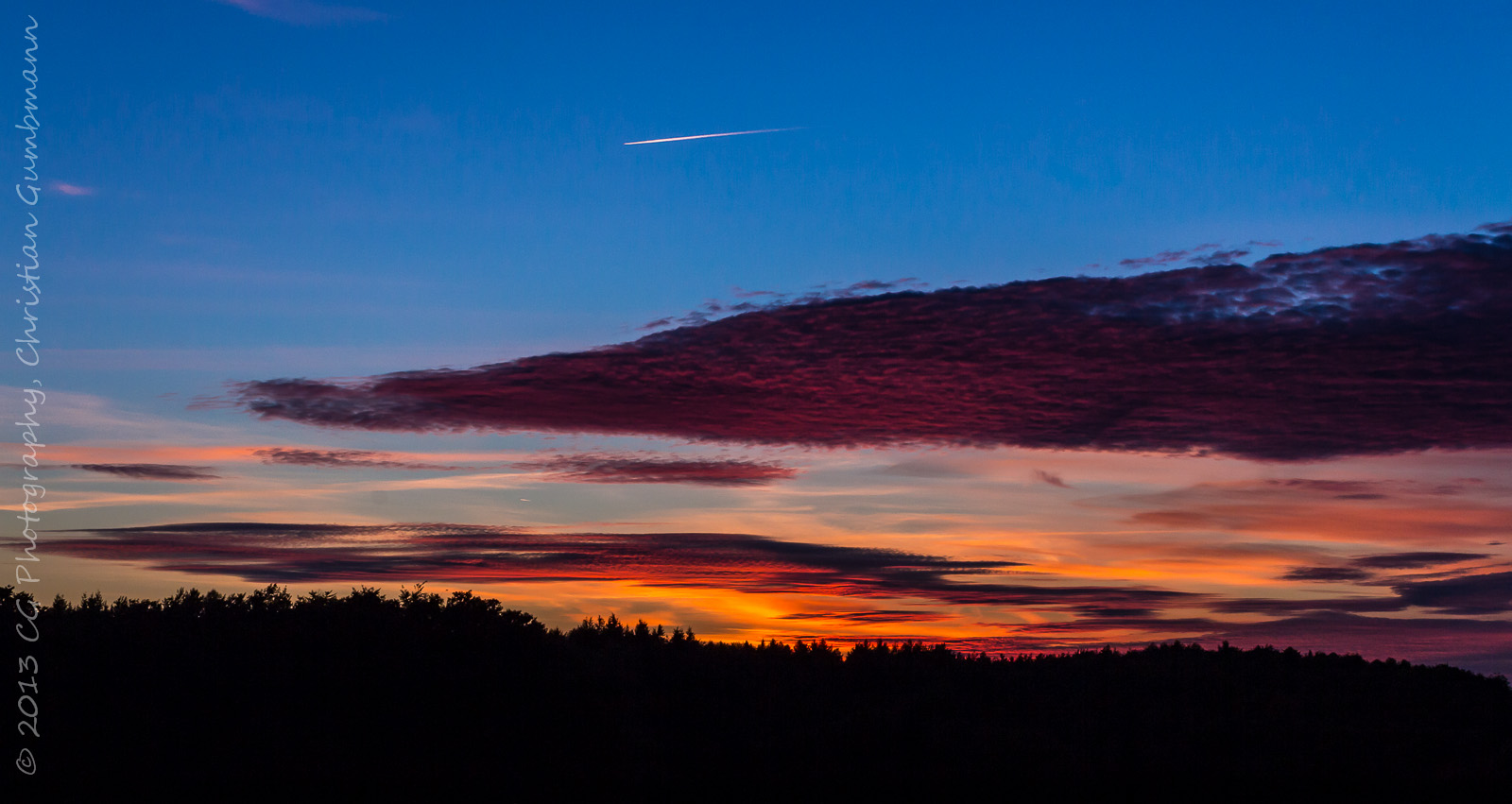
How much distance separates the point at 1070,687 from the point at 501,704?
17.4m

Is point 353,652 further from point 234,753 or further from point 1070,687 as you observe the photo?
point 1070,687

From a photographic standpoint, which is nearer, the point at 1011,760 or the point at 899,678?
the point at 1011,760

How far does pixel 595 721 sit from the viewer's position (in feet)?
81.9

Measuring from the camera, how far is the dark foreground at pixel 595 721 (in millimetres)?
21438

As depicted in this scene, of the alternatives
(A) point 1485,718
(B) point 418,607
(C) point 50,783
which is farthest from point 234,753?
(A) point 1485,718

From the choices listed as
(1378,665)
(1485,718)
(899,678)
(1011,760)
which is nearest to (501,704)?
(1011,760)

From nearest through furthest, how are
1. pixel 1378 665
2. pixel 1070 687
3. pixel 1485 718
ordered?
pixel 1485 718, pixel 1070 687, pixel 1378 665

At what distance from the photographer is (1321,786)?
74.1 feet

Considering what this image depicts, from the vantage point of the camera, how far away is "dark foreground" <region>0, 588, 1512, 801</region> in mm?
21438

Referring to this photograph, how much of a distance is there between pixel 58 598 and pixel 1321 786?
31933mm

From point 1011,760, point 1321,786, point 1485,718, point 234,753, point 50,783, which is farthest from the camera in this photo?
point 1485,718

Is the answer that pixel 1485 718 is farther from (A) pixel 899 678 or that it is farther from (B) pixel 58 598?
(B) pixel 58 598

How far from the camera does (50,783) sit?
60.9 ft

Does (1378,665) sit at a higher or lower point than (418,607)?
lower
